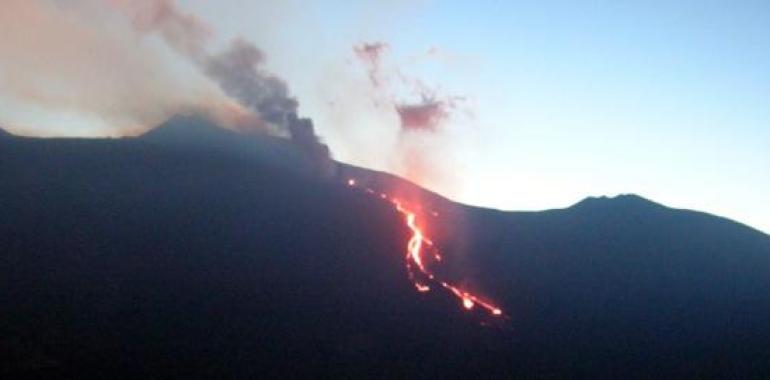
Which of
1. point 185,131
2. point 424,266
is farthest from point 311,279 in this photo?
point 185,131

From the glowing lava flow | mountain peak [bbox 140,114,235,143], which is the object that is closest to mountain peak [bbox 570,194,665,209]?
the glowing lava flow

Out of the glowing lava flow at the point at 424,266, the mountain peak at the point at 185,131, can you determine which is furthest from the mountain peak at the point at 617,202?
the mountain peak at the point at 185,131

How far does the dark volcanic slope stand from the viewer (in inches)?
1673

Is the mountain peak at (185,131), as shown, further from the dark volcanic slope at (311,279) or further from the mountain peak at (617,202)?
the mountain peak at (617,202)

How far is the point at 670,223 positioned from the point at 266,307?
59.7 m

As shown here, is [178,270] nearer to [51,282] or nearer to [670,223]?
[51,282]

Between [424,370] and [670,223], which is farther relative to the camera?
[670,223]

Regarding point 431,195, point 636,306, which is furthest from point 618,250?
point 431,195

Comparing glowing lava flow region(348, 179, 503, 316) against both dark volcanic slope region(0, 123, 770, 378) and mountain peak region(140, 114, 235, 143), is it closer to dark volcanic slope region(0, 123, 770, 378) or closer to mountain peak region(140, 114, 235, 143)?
dark volcanic slope region(0, 123, 770, 378)

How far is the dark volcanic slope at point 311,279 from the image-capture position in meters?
42.5

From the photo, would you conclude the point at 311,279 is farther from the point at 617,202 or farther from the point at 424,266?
the point at 617,202

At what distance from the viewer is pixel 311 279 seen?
54.8 metres

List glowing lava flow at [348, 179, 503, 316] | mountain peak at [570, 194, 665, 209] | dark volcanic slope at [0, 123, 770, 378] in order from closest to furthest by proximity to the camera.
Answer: dark volcanic slope at [0, 123, 770, 378] < glowing lava flow at [348, 179, 503, 316] < mountain peak at [570, 194, 665, 209]

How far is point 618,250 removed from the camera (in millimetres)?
78375
